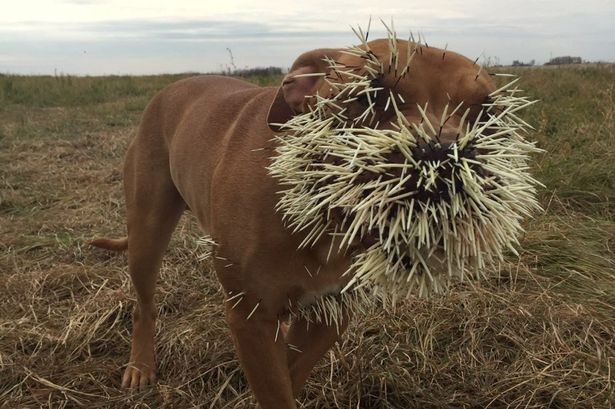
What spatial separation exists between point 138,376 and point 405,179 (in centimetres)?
226

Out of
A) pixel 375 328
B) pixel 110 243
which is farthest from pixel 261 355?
pixel 110 243

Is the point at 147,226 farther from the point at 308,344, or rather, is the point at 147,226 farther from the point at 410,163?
the point at 410,163

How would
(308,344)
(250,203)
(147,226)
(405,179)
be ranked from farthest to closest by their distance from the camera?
(147,226) < (308,344) < (250,203) < (405,179)

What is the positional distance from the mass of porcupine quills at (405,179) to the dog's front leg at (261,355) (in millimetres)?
627

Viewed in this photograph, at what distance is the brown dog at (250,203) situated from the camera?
1550mm

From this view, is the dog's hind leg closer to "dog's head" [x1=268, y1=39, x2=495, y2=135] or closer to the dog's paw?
the dog's paw

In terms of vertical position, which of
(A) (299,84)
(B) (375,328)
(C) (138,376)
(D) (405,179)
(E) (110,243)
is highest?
(A) (299,84)

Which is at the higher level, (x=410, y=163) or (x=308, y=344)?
(x=410, y=163)

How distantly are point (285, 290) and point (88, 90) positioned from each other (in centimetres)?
1860

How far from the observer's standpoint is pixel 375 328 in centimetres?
319

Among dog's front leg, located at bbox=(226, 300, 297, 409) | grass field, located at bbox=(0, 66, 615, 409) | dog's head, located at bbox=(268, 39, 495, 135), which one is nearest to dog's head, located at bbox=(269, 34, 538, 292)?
dog's head, located at bbox=(268, 39, 495, 135)

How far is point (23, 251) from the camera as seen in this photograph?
4.77 m

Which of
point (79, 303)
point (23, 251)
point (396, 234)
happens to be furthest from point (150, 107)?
point (396, 234)

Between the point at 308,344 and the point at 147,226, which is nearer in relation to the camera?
the point at 308,344
